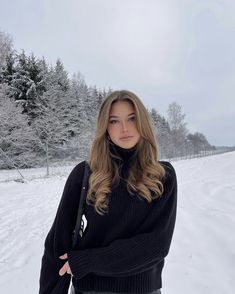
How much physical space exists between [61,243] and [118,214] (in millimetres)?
366

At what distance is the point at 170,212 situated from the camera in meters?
1.68

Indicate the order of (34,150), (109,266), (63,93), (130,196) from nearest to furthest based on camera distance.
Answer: (109,266)
(130,196)
(34,150)
(63,93)

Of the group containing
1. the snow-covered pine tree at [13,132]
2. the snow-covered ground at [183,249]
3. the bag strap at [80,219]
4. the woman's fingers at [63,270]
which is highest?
the snow-covered pine tree at [13,132]

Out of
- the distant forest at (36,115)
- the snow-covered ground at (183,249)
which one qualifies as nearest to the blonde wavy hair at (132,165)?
the snow-covered ground at (183,249)

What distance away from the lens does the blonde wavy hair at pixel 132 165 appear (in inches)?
65.6

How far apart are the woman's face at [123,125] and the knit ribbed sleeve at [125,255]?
0.42m

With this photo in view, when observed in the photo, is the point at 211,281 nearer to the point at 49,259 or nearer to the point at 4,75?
the point at 49,259

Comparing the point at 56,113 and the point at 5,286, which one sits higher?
the point at 56,113

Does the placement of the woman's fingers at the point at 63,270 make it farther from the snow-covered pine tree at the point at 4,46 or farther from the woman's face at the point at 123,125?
the snow-covered pine tree at the point at 4,46

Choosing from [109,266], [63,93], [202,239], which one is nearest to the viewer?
[109,266]

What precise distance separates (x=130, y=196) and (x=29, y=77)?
29.9 metres

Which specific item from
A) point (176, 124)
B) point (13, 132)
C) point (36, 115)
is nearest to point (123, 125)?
point (13, 132)

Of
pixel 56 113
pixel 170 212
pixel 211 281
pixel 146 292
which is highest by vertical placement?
pixel 56 113

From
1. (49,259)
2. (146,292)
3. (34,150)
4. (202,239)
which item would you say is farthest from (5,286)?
(34,150)
